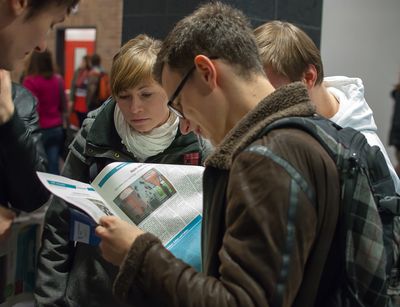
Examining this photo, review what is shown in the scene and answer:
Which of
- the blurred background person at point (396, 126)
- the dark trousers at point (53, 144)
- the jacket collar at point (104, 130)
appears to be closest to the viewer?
the jacket collar at point (104, 130)

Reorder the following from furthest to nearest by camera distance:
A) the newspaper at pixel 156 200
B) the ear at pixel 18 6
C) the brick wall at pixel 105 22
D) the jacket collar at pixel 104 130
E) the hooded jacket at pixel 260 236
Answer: the brick wall at pixel 105 22, the jacket collar at pixel 104 130, the newspaper at pixel 156 200, the ear at pixel 18 6, the hooded jacket at pixel 260 236

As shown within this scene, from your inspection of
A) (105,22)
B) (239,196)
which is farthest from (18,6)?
(105,22)

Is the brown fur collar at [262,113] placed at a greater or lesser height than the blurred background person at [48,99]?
greater

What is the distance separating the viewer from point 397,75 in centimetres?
464

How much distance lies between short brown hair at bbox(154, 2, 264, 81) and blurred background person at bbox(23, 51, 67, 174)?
4.89 metres

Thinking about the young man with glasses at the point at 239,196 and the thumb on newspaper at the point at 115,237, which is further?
the thumb on newspaper at the point at 115,237

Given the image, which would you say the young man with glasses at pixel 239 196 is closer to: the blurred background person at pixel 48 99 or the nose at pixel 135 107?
the nose at pixel 135 107

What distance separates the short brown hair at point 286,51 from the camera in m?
1.86

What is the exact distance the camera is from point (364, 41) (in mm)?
3994

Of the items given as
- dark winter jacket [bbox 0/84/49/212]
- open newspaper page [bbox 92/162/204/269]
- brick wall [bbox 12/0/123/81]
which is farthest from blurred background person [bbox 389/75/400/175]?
brick wall [bbox 12/0/123/81]

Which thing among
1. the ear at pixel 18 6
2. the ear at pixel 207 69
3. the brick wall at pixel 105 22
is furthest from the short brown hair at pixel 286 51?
the brick wall at pixel 105 22

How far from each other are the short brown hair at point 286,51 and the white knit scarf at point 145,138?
0.42 metres

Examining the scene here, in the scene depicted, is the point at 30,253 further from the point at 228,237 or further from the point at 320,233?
the point at 320,233

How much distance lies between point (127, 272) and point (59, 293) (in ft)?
2.88
